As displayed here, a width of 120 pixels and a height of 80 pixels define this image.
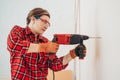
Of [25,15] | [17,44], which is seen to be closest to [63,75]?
[25,15]

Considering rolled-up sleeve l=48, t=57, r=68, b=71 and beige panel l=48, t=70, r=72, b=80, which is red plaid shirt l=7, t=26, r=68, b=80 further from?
beige panel l=48, t=70, r=72, b=80

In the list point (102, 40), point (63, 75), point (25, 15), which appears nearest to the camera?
point (102, 40)

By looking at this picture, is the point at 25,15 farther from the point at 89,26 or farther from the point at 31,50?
the point at 31,50

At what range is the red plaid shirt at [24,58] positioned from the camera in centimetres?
89

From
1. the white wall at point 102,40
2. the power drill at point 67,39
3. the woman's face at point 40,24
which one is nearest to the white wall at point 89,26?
the white wall at point 102,40

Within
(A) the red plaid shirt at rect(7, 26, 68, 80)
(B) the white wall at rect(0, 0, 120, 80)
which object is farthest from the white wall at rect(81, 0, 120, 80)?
(A) the red plaid shirt at rect(7, 26, 68, 80)

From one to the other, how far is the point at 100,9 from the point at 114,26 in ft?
0.67

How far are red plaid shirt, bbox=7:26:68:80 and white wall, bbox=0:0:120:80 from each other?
0.96ft

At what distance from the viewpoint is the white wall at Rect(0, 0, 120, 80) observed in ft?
2.85

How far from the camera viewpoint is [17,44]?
0.89 metres

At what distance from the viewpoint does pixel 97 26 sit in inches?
42.2

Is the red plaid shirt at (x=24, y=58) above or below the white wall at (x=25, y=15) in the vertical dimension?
below

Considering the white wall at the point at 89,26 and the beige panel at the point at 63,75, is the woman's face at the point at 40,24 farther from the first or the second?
the beige panel at the point at 63,75

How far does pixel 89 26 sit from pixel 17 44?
20.6 inches
